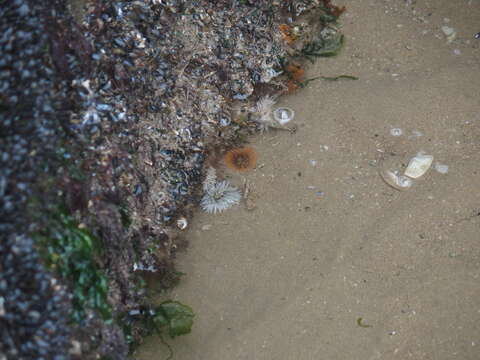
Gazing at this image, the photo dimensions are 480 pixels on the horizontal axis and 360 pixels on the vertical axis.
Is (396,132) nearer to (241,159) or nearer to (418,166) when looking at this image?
(418,166)

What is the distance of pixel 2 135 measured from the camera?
248 cm

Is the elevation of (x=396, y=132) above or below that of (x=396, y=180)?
above

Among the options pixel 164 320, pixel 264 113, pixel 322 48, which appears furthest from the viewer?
pixel 322 48

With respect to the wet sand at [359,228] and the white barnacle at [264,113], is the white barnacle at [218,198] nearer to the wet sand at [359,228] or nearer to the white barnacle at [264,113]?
the wet sand at [359,228]

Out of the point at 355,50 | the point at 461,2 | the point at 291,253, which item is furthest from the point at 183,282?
the point at 461,2

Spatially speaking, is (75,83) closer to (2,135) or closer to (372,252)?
(2,135)

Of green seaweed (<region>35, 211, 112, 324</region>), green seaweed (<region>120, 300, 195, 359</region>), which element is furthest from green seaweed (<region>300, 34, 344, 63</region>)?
green seaweed (<region>35, 211, 112, 324</region>)

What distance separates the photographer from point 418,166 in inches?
147

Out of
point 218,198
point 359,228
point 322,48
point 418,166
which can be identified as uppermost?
point 322,48

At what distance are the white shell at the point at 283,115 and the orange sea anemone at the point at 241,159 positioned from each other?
32 cm

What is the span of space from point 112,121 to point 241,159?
1.18 meters

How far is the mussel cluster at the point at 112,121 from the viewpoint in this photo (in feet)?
7.95

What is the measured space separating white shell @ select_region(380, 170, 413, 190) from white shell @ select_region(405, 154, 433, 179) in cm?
4

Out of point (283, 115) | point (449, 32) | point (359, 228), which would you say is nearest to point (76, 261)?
point (359, 228)
